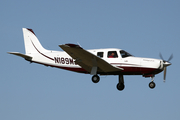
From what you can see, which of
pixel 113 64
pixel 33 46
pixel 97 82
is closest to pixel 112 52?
pixel 113 64

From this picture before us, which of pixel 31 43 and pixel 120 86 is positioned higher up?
pixel 31 43

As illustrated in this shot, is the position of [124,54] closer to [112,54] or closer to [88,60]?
[112,54]

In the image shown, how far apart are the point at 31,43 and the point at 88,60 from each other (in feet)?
21.2

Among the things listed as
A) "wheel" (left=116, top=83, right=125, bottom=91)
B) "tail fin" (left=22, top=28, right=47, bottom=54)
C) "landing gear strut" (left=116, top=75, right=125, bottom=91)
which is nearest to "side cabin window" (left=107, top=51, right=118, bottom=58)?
"landing gear strut" (left=116, top=75, right=125, bottom=91)

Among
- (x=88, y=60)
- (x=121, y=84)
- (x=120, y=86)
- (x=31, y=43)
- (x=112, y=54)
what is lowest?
(x=120, y=86)

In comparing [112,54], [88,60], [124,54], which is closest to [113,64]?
[112,54]

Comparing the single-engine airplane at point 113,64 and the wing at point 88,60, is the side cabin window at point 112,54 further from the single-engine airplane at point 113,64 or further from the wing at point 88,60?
the wing at point 88,60

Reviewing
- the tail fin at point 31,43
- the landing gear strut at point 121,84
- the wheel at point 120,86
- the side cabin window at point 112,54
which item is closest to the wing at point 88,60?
the side cabin window at point 112,54

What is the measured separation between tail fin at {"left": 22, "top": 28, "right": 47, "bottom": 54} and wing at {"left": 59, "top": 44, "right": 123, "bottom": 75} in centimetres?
464

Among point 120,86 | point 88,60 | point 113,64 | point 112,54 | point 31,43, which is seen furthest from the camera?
point 31,43

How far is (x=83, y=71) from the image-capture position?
81.0ft

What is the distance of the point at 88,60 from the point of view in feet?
75.6

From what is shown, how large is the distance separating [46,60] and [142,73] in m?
7.69

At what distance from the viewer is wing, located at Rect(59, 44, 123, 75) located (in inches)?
850
